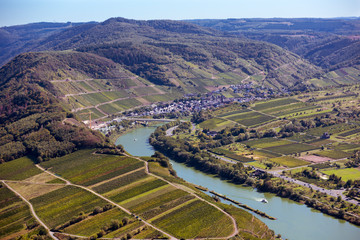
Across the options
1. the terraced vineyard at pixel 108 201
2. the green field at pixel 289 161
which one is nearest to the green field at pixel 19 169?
the terraced vineyard at pixel 108 201

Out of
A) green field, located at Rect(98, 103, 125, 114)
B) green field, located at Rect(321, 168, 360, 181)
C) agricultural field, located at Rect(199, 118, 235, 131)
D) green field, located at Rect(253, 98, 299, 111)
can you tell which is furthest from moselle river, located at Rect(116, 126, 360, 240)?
green field, located at Rect(98, 103, 125, 114)

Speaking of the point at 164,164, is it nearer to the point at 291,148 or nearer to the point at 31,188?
the point at 31,188

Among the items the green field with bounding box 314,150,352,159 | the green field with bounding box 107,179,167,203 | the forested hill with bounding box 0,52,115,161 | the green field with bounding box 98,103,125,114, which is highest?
the forested hill with bounding box 0,52,115,161

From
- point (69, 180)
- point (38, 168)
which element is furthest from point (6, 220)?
point (38, 168)

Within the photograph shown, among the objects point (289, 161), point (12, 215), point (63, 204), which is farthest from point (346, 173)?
point (12, 215)

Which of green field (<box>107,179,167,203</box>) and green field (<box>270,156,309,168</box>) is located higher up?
green field (<box>107,179,167,203</box>)

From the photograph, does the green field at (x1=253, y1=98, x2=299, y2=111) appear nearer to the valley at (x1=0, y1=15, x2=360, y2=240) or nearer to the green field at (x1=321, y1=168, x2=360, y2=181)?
the valley at (x1=0, y1=15, x2=360, y2=240)

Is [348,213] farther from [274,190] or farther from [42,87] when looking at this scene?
[42,87]
